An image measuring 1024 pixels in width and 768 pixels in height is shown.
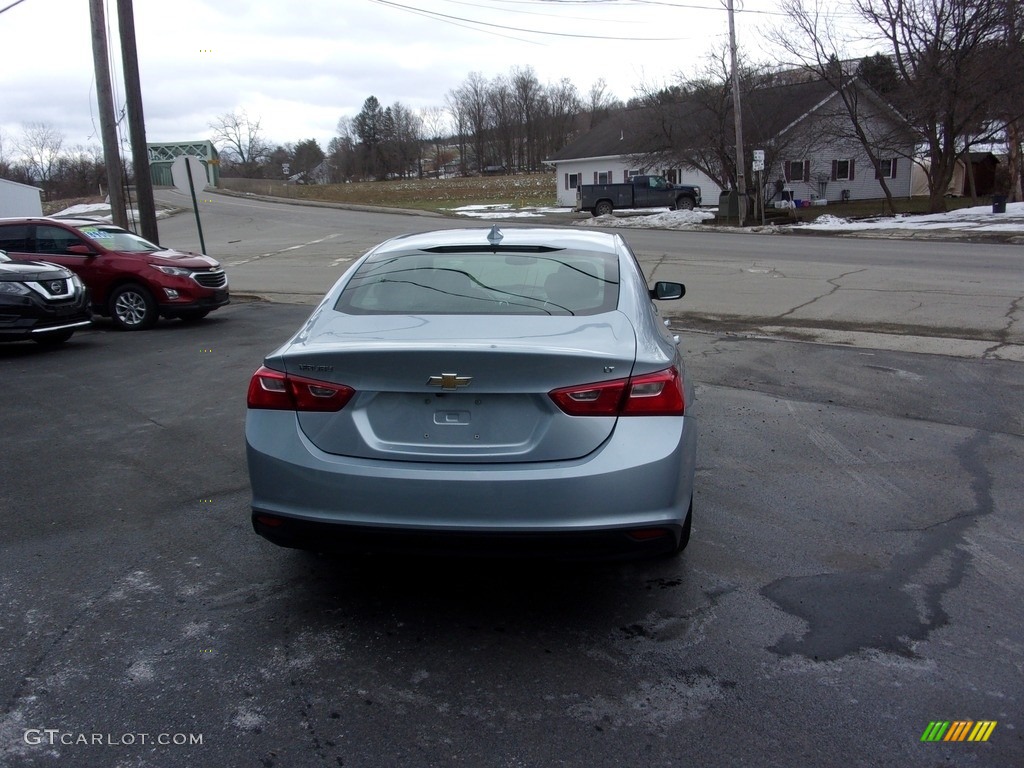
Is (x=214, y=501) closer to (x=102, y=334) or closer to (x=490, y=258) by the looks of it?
(x=490, y=258)

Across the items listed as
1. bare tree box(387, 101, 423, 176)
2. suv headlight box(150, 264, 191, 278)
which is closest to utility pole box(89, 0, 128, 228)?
suv headlight box(150, 264, 191, 278)

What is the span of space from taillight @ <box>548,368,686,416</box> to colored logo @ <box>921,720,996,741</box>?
4.65 ft

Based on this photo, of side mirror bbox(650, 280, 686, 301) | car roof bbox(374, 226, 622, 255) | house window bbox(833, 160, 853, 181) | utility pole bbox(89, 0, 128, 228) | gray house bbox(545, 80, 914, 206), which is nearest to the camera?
car roof bbox(374, 226, 622, 255)

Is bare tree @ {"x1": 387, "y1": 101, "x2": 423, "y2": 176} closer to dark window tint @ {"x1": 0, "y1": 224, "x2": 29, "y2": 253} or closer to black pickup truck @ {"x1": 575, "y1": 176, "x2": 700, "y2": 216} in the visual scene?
black pickup truck @ {"x1": 575, "y1": 176, "x2": 700, "y2": 216}

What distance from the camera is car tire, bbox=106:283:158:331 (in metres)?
12.7

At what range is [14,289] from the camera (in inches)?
407

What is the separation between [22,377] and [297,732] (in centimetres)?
773

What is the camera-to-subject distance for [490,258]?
15.0 ft

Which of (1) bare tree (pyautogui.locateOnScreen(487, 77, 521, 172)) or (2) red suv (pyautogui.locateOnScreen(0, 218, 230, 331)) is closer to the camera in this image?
(2) red suv (pyautogui.locateOnScreen(0, 218, 230, 331))

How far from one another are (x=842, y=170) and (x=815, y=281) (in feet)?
112

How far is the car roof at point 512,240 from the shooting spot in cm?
477

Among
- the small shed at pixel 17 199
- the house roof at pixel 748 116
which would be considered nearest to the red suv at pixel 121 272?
the house roof at pixel 748 116

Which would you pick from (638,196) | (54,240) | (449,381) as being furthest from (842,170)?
(449,381)

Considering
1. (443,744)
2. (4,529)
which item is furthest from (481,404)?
(4,529)
